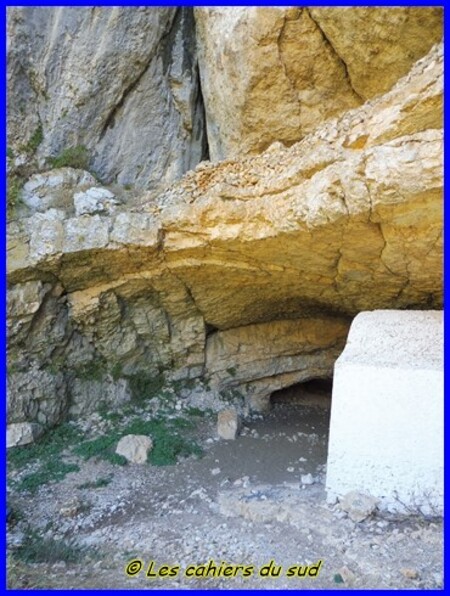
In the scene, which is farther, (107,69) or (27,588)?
(107,69)

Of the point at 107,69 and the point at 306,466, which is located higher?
the point at 107,69

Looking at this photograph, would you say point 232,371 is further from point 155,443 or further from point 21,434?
point 21,434

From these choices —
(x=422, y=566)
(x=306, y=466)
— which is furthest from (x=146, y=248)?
(x=422, y=566)

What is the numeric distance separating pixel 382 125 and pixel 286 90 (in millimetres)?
3035

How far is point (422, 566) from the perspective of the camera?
3305 mm

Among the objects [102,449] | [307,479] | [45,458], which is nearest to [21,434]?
[45,458]

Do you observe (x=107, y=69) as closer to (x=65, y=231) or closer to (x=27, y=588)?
(x=65, y=231)

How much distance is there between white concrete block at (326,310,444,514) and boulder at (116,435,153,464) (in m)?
2.82

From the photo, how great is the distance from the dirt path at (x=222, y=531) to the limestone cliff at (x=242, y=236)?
82.1 inches

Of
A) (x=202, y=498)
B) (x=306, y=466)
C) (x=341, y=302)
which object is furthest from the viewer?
(x=341, y=302)

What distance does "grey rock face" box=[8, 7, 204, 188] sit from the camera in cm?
687

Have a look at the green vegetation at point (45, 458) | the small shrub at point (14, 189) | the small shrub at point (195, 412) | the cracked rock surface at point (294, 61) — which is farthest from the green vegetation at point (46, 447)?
the cracked rock surface at point (294, 61)

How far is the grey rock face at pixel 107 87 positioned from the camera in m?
6.87

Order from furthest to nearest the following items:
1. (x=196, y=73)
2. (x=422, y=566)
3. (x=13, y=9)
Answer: (x=196, y=73), (x=13, y=9), (x=422, y=566)
